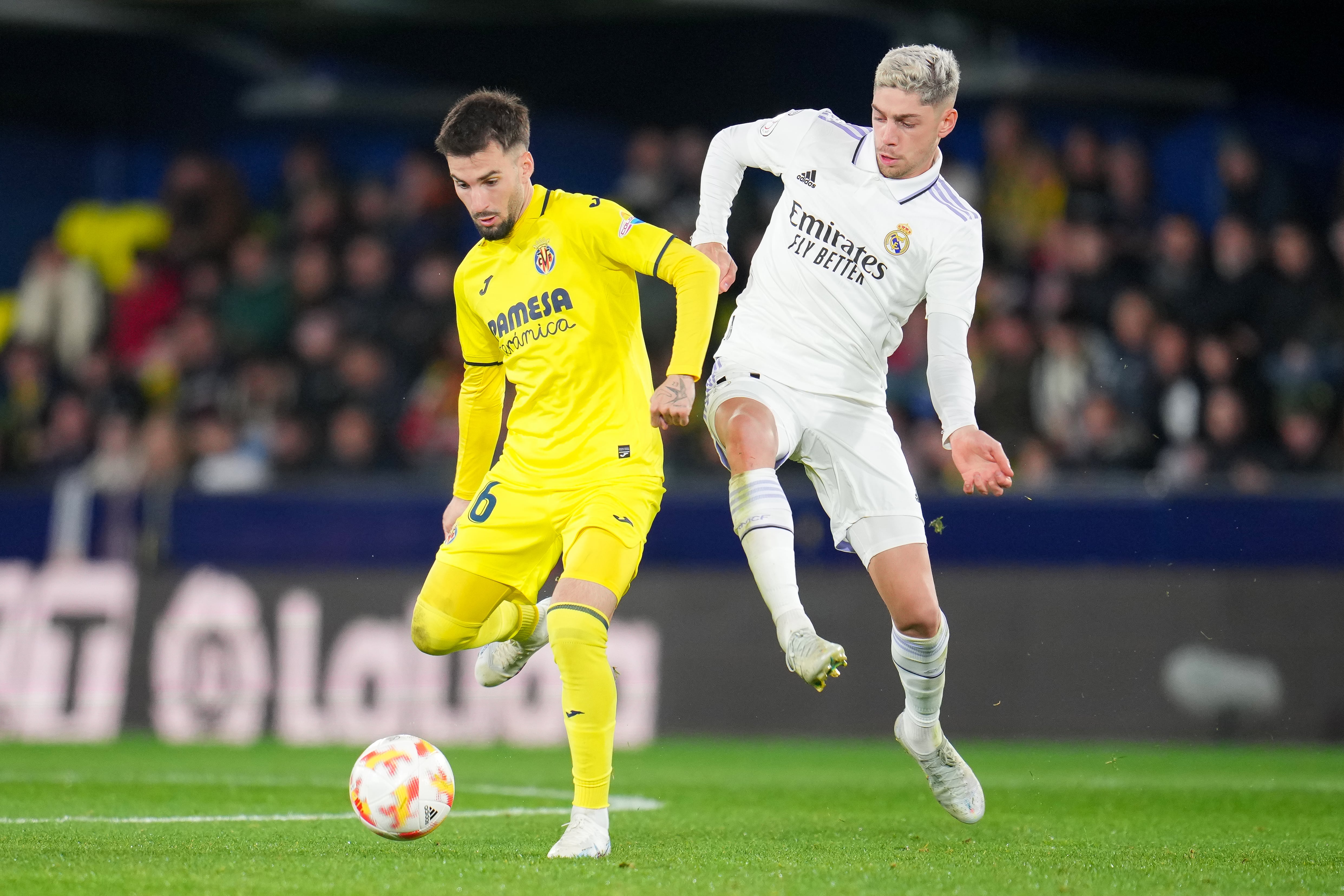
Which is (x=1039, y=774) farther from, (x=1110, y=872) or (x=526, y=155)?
(x=526, y=155)

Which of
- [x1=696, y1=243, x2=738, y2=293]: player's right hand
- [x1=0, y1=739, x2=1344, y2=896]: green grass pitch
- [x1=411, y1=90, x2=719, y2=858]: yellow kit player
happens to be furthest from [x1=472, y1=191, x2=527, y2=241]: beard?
[x1=0, y1=739, x2=1344, y2=896]: green grass pitch

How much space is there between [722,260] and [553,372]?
2.57 ft

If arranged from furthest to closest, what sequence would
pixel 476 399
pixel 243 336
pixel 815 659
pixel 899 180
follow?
1. pixel 243 336
2. pixel 476 399
3. pixel 899 180
4. pixel 815 659

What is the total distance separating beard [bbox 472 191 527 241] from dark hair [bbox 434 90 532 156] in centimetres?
20

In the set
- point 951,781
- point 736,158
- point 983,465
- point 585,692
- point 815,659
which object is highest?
point 736,158

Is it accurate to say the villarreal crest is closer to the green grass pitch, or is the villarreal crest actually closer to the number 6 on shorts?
the number 6 on shorts

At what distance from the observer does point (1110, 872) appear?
5465mm

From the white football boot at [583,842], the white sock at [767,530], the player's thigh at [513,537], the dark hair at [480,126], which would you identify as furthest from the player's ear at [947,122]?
the white football boot at [583,842]

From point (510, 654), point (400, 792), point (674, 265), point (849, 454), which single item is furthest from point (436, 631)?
point (849, 454)

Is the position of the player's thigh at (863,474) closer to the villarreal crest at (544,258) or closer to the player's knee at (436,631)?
the villarreal crest at (544,258)

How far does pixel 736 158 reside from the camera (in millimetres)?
6652

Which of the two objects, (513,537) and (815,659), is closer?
(815,659)

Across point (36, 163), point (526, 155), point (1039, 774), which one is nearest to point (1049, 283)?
point (1039, 774)

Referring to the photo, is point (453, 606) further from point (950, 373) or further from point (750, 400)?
point (950, 373)
